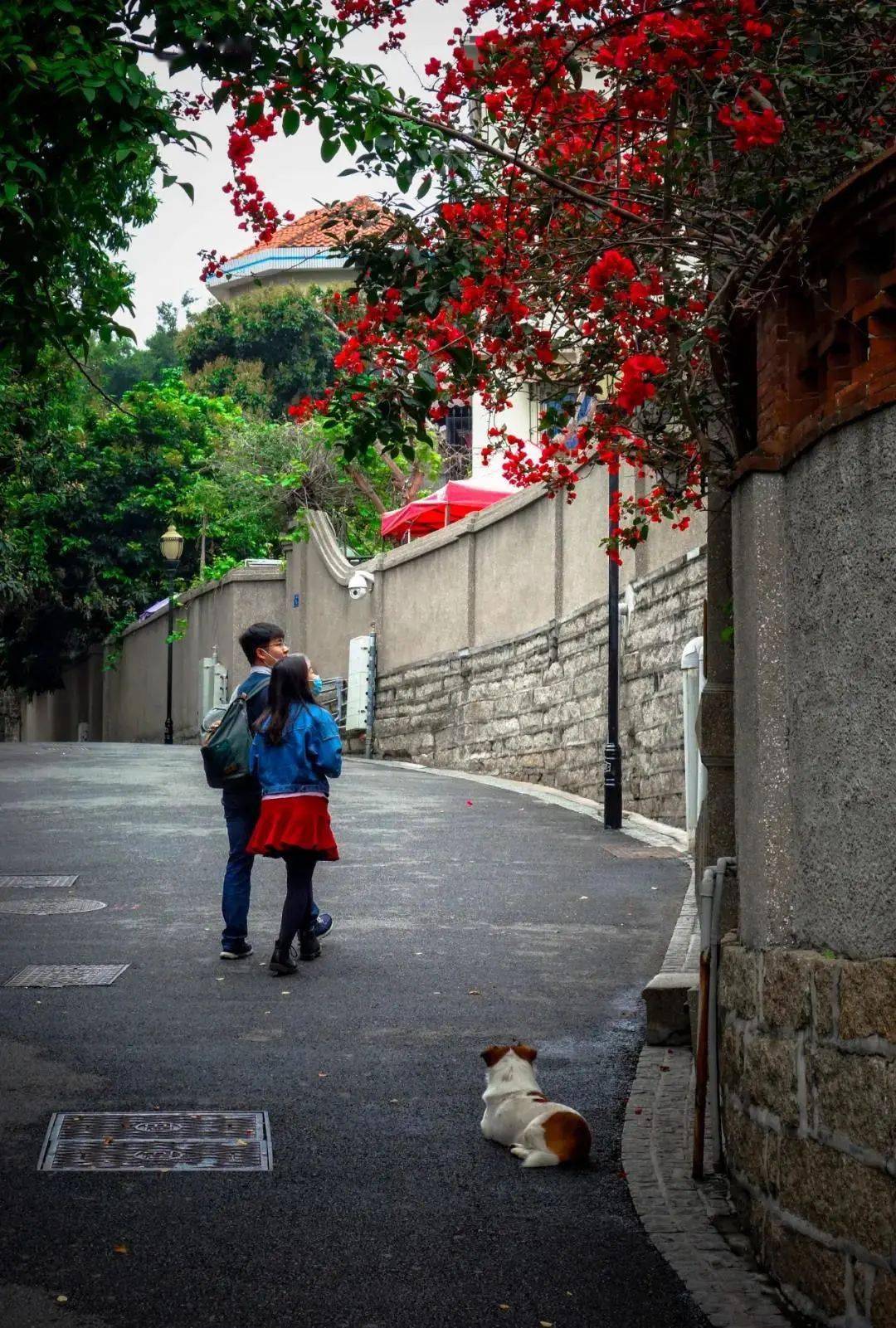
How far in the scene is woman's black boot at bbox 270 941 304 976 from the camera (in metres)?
9.05

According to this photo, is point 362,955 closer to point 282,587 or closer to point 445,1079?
point 445,1079

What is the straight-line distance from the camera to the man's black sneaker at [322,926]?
9.91m

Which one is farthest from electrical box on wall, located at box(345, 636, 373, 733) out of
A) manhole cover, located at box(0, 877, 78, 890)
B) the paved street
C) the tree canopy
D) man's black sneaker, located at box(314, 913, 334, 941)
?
the tree canopy

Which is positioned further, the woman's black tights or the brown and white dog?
the woman's black tights

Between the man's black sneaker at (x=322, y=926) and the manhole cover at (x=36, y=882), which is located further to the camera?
the manhole cover at (x=36, y=882)

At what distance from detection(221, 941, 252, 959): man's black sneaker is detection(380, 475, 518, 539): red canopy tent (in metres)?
19.4

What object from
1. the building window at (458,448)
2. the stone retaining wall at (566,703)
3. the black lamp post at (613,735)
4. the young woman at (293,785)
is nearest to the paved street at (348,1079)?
the young woman at (293,785)

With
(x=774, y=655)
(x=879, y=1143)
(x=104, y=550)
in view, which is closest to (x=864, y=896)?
(x=879, y=1143)

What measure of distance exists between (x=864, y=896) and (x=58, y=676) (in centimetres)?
4285

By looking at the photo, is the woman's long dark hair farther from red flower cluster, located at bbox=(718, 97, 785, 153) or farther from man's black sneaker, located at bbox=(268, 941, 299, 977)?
red flower cluster, located at bbox=(718, 97, 785, 153)

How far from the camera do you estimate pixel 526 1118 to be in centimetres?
605

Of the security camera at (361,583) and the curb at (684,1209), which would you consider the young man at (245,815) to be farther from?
the security camera at (361,583)

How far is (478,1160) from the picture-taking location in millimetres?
5945

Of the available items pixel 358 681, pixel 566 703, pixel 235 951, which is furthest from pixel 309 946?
pixel 358 681
